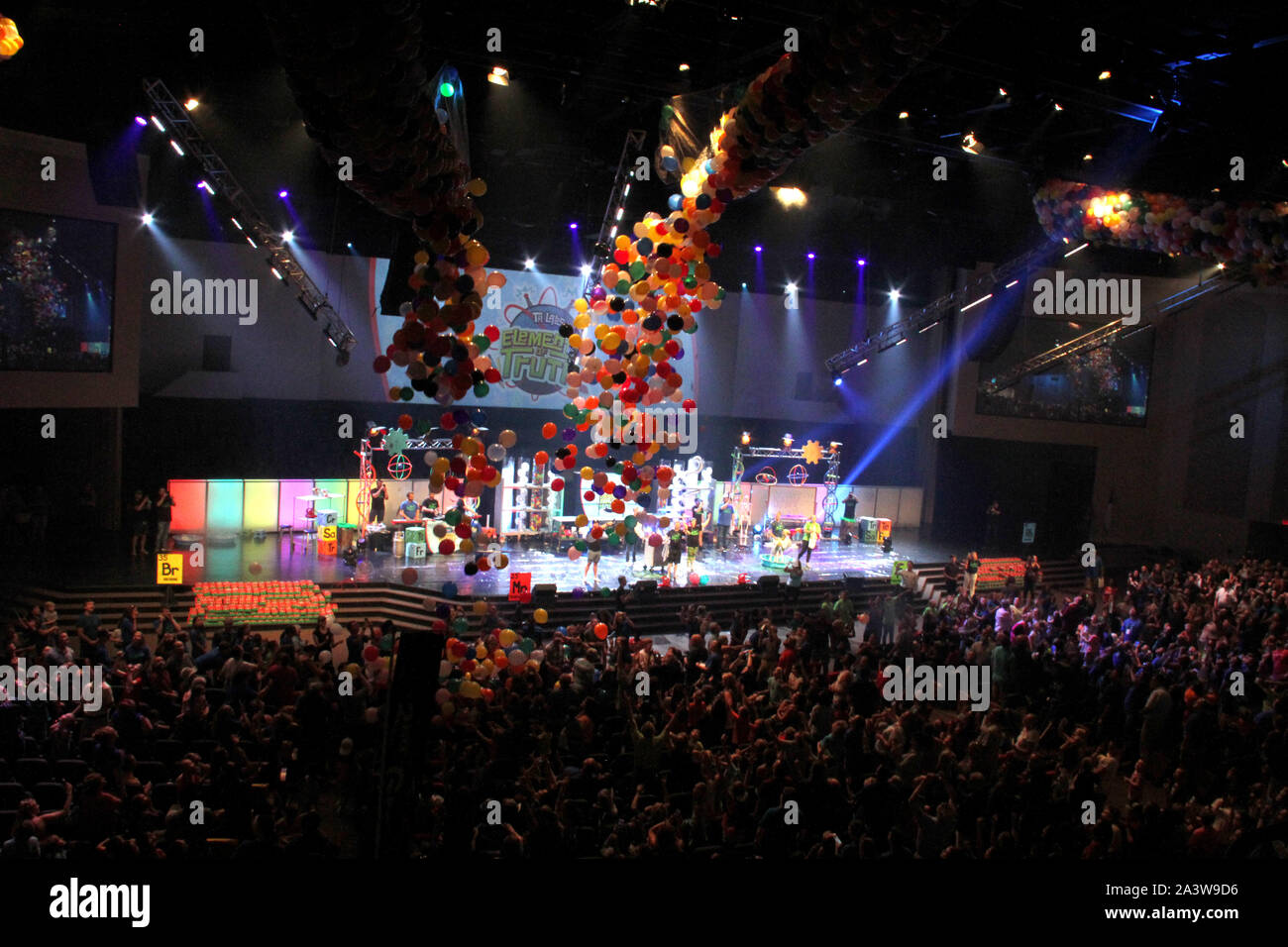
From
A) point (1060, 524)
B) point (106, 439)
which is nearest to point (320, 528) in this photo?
point (106, 439)

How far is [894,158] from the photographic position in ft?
44.3

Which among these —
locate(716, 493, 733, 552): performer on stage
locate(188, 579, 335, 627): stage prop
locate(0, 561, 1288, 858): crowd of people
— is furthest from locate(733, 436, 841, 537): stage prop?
locate(0, 561, 1288, 858): crowd of people

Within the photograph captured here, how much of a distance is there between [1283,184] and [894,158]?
21.8ft

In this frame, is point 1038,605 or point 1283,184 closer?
point 1283,184

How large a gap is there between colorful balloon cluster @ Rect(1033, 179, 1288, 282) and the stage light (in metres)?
7.46

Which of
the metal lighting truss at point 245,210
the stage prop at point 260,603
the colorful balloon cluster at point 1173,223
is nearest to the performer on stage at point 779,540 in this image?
the stage prop at point 260,603

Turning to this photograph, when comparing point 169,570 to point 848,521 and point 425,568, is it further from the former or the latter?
point 848,521

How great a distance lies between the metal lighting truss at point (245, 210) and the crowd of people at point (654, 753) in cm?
593

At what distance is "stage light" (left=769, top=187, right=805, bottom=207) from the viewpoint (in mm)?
17000

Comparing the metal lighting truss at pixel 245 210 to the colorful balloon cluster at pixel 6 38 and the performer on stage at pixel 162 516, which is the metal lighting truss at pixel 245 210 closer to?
the performer on stage at pixel 162 516

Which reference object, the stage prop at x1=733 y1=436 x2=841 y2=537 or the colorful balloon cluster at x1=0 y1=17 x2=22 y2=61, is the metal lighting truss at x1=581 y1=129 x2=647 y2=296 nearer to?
the stage prop at x1=733 y1=436 x2=841 y2=537

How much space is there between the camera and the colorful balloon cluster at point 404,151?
299 cm
